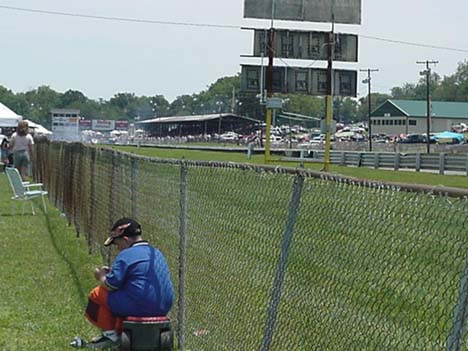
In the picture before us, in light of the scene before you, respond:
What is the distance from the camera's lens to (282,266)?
4.83 metres

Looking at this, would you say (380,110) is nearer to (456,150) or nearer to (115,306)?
Answer: (456,150)

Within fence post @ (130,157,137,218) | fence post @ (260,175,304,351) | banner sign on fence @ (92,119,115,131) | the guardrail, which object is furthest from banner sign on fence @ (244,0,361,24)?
banner sign on fence @ (92,119,115,131)

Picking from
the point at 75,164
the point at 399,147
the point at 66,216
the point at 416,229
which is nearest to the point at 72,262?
the point at 75,164

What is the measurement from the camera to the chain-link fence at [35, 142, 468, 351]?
3629mm

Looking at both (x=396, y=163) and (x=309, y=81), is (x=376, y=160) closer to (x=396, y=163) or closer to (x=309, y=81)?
(x=396, y=163)

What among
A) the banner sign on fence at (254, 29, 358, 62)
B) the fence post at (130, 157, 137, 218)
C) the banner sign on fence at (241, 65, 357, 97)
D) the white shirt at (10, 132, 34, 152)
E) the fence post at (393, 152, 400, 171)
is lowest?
the fence post at (393, 152, 400, 171)

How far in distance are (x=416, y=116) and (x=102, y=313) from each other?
121521mm

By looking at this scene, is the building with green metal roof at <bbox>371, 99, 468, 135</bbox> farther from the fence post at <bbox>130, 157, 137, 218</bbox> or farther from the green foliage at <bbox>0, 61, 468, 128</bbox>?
the fence post at <bbox>130, 157, 137, 218</bbox>

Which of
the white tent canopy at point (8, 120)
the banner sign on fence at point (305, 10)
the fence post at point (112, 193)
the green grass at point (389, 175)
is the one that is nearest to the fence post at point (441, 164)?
the green grass at point (389, 175)

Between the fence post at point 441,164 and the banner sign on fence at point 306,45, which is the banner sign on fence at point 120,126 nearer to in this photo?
the fence post at point 441,164

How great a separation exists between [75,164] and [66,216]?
6.06 ft

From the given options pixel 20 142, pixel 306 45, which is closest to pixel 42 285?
pixel 20 142

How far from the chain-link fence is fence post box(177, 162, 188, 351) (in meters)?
0.01

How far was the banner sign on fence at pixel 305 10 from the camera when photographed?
135ft
